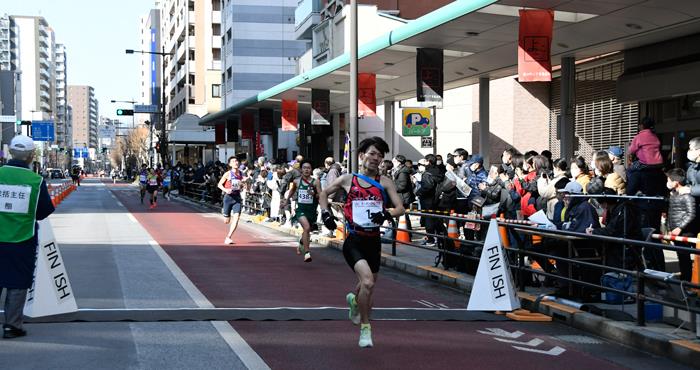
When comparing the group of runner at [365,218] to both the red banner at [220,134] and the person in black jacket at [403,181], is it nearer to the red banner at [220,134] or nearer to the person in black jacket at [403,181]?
the person in black jacket at [403,181]

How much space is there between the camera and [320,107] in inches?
1154

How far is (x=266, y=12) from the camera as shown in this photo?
74.9m

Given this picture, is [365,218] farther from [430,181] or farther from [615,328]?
[430,181]

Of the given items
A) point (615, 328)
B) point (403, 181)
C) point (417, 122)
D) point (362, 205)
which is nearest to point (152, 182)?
point (417, 122)

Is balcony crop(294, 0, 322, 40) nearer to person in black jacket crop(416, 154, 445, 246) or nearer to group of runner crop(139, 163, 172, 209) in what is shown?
group of runner crop(139, 163, 172, 209)

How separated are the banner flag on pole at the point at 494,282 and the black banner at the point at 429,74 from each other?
11138 millimetres

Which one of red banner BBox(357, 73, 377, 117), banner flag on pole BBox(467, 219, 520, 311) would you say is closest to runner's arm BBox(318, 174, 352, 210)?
banner flag on pole BBox(467, 219, 520, 311)

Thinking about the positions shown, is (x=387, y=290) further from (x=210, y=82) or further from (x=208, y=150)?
(x=210, y=82)

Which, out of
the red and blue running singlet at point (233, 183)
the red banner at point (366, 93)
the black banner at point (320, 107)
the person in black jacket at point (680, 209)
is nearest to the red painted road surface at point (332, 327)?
the red and blue running singlet at point (233, 183)

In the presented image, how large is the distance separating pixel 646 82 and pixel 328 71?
970 cm

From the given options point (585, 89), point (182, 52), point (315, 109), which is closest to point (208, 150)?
point (182, 52)

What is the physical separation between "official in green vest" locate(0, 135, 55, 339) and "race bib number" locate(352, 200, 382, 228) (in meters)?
2.89

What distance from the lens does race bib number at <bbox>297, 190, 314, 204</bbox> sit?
15.6 metres

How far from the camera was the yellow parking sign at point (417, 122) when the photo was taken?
27969mm
